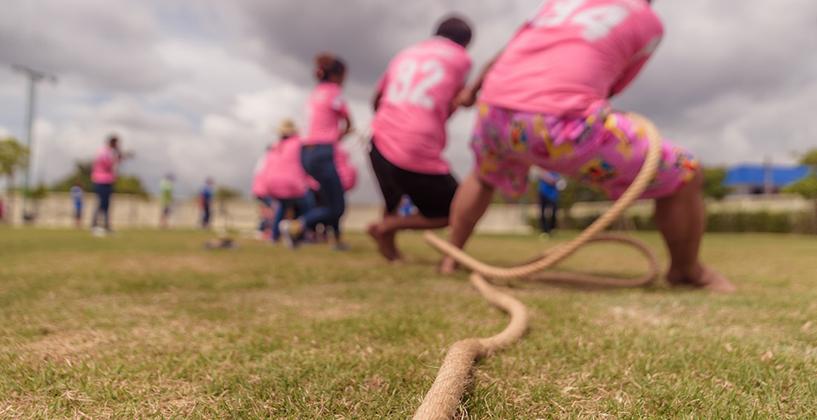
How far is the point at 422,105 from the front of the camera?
121 inches

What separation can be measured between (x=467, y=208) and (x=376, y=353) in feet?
5.76

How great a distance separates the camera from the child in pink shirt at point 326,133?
15.1 feet

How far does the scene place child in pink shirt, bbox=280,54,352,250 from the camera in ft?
15.1

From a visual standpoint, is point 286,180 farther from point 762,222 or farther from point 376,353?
point 762,222

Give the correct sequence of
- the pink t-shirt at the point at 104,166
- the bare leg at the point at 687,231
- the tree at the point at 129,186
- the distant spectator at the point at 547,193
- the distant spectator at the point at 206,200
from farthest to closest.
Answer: the tree at the point at 129,186, the distant spectator at the point at 206,200, the distant spectator at the point at 547,193, the pink t-shirt at the point at 104,166, the bare leg at the point at 687,231

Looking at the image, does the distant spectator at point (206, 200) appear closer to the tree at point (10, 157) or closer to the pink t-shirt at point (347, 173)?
the pink t-shirt at point (347, 173)

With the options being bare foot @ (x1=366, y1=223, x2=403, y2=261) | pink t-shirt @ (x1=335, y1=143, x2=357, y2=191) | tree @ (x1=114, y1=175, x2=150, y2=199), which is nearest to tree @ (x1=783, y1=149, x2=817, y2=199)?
pink t-shirt @ (x1=335, y1=143, x2=357, y2=191)

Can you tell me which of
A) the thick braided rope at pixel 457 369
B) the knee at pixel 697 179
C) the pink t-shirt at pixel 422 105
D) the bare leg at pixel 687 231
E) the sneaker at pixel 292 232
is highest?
the pink t-shirt at pixel 422 105

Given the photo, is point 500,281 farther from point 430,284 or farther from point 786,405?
point 786,405

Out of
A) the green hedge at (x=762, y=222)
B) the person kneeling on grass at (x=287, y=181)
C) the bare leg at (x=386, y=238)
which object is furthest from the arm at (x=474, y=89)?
the green hedge at (x=762, y=222)

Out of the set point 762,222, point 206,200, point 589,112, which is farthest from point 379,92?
point 762,222

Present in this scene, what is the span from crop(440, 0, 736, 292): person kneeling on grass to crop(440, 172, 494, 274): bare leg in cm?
43

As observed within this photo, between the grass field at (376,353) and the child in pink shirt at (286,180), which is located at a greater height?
the child in pink shirt at (286,180)

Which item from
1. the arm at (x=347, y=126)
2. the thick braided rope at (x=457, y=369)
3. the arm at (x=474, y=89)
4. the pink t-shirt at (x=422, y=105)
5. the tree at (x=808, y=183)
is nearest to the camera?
the thick braided rope at (x=457, y=369)
